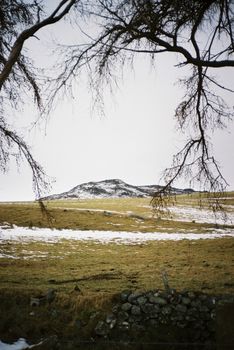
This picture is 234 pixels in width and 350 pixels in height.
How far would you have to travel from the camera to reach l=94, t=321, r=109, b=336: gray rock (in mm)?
9492

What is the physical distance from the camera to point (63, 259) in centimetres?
2116

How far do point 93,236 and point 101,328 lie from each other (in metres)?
23.4

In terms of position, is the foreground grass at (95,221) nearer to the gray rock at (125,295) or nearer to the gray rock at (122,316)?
the gray rock at (125,295)

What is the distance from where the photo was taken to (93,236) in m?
32.9

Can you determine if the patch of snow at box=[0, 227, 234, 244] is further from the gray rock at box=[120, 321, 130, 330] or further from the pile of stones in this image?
the gray rock at box=[120, 321, 130, 330]

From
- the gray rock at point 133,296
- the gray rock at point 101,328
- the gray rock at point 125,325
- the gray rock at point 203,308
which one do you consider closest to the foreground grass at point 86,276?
the gray rock at point 101,328

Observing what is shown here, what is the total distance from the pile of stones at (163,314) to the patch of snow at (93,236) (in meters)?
19.5

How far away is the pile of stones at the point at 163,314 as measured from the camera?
9.65 m

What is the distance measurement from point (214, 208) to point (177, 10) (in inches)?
135

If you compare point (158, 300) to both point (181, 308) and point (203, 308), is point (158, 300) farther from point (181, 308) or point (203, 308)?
point (203, 308)

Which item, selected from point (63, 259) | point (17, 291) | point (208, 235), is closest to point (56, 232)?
point (63, 259)

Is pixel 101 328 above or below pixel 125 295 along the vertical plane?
below

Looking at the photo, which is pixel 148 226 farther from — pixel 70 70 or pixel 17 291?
pixel 70 70

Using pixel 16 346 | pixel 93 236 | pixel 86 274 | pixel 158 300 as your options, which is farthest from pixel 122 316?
pixel 93 236
